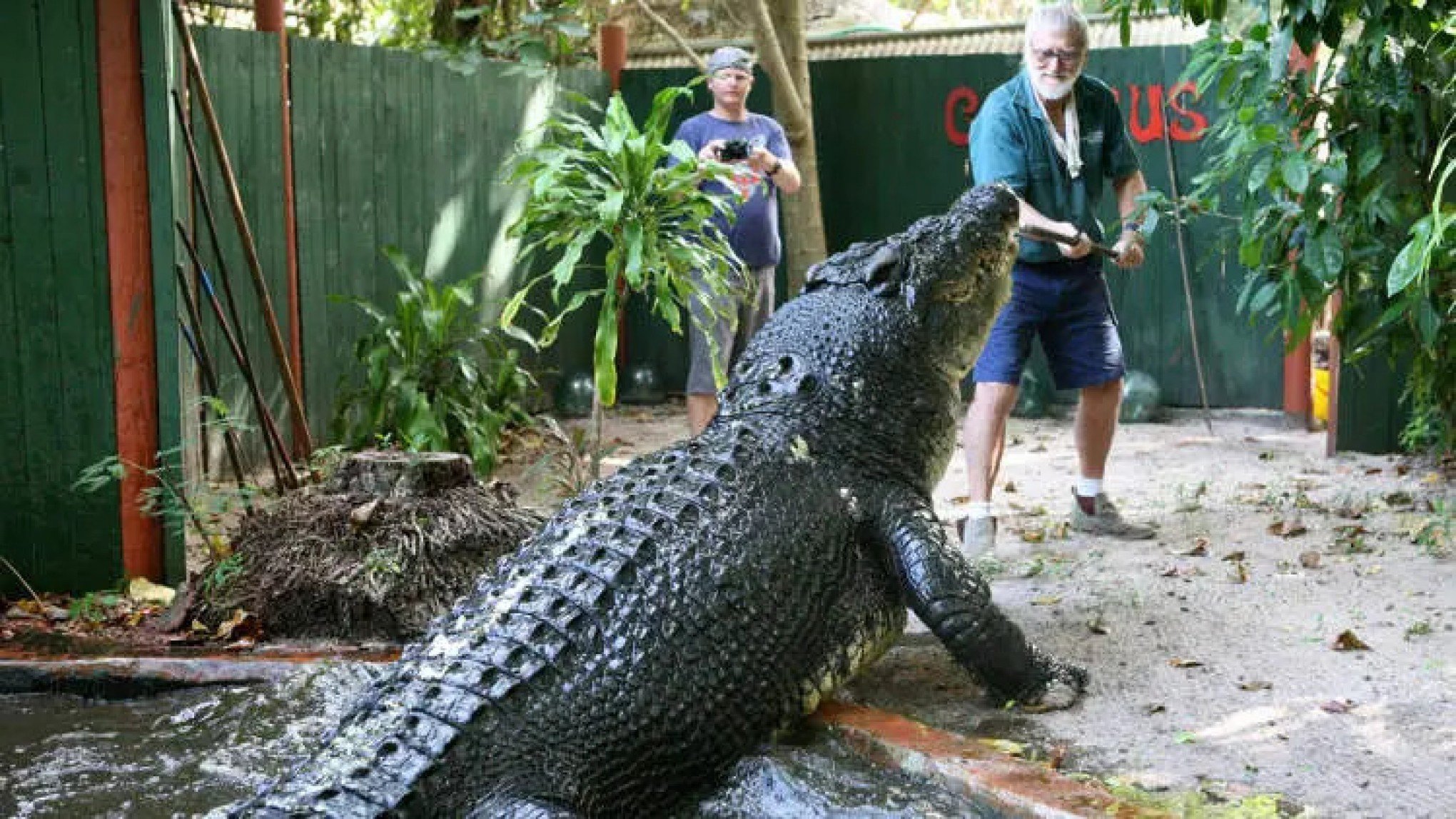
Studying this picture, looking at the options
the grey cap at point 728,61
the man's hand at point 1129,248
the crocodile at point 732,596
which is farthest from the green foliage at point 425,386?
the crocodile at point 732,596

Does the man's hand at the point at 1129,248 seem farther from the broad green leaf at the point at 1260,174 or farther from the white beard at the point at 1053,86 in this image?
the white beard at the point at 1053,86

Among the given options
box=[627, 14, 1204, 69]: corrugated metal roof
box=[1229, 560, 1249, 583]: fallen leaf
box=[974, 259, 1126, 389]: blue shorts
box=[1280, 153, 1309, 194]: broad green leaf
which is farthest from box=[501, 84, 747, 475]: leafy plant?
box=[627, 14, 1204, 69]: corrugated metal roof

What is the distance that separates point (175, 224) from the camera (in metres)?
5.38

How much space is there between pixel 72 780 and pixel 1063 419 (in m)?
7.52

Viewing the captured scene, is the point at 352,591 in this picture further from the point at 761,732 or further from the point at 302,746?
the point at 761,732

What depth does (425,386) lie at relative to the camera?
801cm

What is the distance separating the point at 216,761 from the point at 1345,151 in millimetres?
4478

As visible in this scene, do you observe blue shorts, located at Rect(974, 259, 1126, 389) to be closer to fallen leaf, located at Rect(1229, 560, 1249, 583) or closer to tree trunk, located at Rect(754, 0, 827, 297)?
fallen leaf, located at Rect(1229, 560, 1249, 583)

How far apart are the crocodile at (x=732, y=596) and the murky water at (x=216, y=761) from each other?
0.46 ft

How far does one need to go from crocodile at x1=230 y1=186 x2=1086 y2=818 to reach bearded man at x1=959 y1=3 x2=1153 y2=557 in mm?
1004

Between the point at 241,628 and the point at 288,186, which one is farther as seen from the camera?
the point at 288,186

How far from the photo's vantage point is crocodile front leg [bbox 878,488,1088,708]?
383cm

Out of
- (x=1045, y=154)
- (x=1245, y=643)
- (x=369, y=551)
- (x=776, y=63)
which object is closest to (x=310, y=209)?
(x=776, y=63)

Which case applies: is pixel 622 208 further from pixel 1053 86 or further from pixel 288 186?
pixel 288 186
